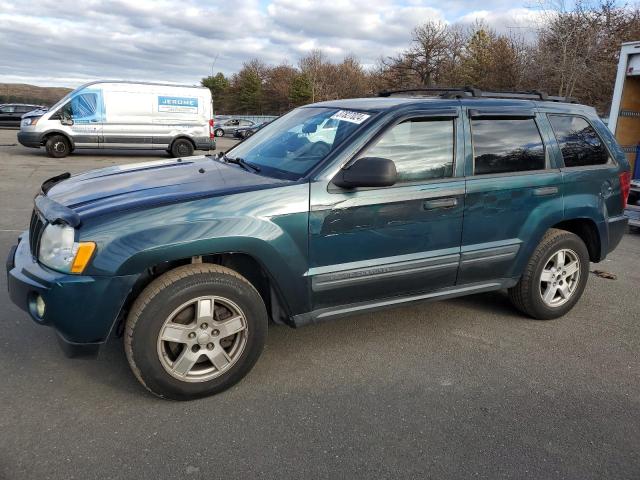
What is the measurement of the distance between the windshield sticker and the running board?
1201mm

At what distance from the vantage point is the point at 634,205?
835 centimetres

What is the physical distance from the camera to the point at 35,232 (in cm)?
317

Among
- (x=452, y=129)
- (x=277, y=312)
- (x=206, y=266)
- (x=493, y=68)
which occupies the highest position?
(x=493, y=68)

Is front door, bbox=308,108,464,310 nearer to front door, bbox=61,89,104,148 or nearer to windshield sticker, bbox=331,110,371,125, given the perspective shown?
windshield sticker, bbox=331,110,371,125

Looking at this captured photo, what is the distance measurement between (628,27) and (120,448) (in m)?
28.4

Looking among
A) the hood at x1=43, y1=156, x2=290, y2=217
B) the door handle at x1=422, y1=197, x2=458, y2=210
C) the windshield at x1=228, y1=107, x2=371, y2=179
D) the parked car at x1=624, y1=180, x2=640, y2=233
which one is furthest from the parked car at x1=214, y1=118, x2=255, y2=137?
the door handle at x1=422, y1=197, x2=458, y2=210

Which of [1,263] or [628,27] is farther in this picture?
[628,27]

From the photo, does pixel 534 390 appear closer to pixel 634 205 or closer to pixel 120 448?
pixel 120 448

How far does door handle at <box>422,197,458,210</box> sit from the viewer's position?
3.51 metres

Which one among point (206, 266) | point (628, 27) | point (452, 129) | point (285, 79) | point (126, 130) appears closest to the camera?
point (206, 266)

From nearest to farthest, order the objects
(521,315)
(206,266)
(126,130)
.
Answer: (206,266) → (521,315) → (126,130)

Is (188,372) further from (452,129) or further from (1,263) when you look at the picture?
(1,263)

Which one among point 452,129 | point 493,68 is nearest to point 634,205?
point 452,129

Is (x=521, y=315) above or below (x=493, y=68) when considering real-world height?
below
